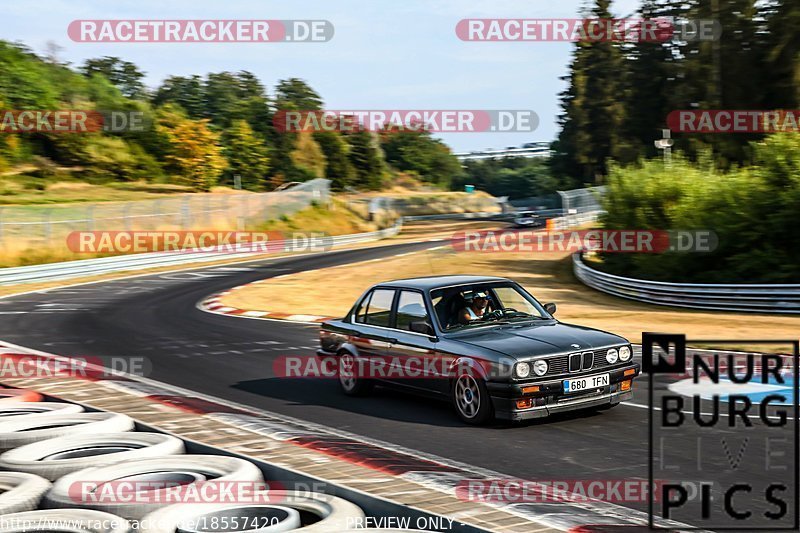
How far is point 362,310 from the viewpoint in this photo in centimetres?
1073

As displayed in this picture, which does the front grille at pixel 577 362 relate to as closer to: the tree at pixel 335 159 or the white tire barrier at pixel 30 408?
the white tire barrier at pixel 30 408

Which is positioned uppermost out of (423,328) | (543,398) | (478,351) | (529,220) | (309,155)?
(309,155)

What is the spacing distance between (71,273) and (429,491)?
3264cm

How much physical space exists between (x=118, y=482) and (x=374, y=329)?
4771 millimetres

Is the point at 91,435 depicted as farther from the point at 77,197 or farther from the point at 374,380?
the point at 77,197

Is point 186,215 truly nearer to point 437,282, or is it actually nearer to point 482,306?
point 437,282

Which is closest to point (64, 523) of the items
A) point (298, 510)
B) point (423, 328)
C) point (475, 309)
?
point (298, 510)

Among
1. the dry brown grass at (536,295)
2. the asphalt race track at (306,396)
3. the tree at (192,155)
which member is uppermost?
the tree at (192,155)

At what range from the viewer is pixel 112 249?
4372cm

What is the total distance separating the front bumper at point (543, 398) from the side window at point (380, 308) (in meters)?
2.08

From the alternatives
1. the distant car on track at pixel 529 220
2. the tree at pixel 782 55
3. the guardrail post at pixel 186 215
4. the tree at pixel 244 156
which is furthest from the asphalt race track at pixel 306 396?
the tree at pixel 244 156

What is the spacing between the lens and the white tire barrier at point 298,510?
4.86 metres

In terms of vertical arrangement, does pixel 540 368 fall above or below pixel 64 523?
above

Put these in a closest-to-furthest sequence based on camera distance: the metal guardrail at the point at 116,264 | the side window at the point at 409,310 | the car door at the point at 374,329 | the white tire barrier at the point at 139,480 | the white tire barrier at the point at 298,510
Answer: the white tire barrier at the point at 298,510 < the white tire barrier at the point at 139,480 < the side window at the point at 409,310 < the car door at the point at 374,329 < the metal guardrail at the point at 116,264
